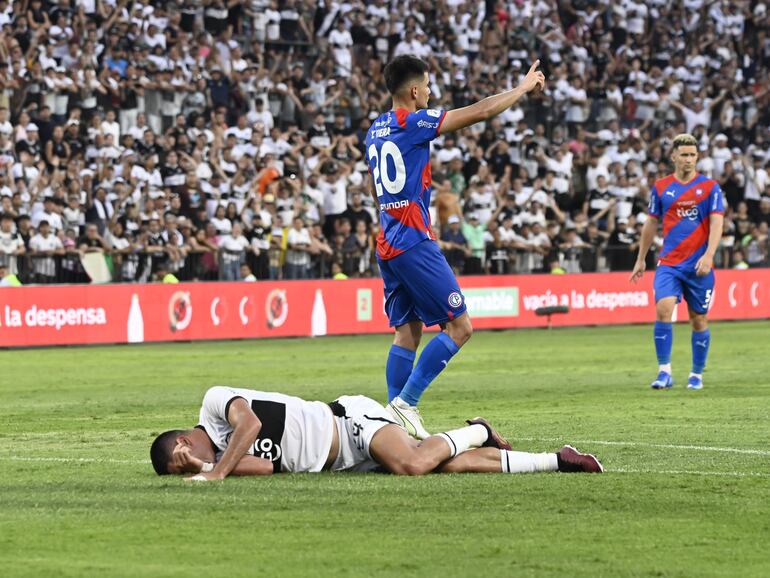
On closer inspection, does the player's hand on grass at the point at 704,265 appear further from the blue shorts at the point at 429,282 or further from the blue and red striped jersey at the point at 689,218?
the blue shorts at the point at 429,282

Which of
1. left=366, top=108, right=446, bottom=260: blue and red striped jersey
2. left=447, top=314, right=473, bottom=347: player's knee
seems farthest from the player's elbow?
left=447, top=314, right=473, bottom=347: player's knee

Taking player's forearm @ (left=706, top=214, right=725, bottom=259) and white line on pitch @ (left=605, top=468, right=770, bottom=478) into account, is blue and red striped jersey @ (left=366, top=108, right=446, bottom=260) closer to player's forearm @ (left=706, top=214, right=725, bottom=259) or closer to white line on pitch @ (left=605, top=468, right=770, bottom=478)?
white line on pitch @ (left=605, top=468, right=770, bottom=478)

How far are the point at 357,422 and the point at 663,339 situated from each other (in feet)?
26.8

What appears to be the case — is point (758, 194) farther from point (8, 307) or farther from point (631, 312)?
point (8, 307)

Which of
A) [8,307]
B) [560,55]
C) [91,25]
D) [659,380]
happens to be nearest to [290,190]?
[91,25]

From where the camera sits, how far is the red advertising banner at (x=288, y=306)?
25.8 m

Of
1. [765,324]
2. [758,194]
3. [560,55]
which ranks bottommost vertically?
[765,324]

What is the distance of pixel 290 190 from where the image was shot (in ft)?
98.0

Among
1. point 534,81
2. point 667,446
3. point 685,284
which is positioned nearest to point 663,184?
point 685,284

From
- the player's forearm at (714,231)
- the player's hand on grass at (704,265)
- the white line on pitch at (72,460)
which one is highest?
the player's forearm at (714,231)

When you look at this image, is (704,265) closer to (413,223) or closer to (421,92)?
(413,223)

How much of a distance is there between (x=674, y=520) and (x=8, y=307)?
62.4 ft

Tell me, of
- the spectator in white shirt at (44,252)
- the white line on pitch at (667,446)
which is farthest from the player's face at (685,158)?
the spectator in white shirt at (44,252)

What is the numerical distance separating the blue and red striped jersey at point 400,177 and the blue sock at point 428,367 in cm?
73
